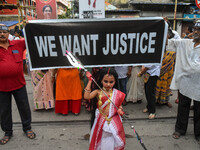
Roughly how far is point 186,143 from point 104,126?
5.16 ft

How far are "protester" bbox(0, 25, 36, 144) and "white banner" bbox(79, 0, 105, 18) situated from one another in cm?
158

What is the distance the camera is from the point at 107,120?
2.15 m

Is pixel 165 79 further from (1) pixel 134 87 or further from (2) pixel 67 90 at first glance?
(2) pixel 67 90

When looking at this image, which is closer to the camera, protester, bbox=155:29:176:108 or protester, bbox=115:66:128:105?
protester, bbox=155:29:176:108

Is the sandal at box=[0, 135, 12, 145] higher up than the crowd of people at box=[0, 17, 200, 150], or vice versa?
the crowd of people at box=[0, 17, 200, 150]

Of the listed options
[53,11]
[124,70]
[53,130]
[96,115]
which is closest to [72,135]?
[53,130]

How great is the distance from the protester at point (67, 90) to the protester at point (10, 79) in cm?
85

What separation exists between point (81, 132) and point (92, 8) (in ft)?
8.36

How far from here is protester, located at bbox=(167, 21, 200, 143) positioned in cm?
258

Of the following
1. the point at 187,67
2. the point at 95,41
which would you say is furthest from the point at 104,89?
the point at 187,67

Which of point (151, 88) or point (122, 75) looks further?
point (122, 75)

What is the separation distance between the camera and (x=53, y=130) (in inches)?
125

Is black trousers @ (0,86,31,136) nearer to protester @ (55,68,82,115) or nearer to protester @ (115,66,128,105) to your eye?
protester @ (55,68,82,115)

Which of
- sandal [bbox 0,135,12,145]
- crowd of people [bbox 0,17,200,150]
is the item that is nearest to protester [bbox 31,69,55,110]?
crowd of people [bbox 0,17,200,150]
